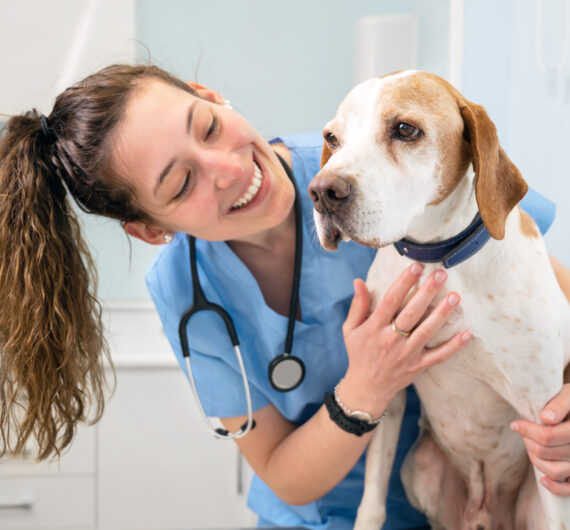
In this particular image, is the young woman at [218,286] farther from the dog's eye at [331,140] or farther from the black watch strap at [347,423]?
the dog's eye at [331,140]

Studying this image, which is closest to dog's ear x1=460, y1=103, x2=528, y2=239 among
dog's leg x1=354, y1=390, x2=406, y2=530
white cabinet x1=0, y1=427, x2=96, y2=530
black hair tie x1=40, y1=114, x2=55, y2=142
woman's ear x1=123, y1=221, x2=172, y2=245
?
dog's leg x1=354, y1=390, x2=406, y2=530

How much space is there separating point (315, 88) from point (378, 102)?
182cm

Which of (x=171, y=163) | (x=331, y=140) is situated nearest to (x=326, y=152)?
(x=331, y=140)

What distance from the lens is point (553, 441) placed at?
1008 millimetres

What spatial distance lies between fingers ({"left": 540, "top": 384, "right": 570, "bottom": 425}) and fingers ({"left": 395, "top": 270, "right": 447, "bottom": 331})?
244 mm

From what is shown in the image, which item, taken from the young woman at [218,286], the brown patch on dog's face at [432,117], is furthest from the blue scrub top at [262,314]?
the brown patch on dog's face at [432,117]

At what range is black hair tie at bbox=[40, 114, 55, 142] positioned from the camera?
3.67 ft

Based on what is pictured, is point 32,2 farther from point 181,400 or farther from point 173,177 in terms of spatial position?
point 173,177

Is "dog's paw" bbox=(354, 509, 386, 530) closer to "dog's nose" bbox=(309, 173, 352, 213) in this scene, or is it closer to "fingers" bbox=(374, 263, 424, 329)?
"fingers" bbox=(374, 263, 424, 329)

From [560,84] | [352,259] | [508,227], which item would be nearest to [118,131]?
[352,259]

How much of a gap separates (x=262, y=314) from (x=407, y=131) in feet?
1.57

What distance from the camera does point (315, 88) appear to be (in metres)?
2.68

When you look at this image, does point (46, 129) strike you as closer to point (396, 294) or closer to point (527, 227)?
point (396, 294)

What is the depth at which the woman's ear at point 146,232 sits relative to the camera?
1.18 metres
